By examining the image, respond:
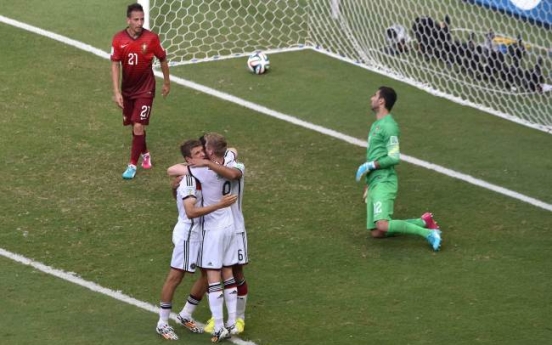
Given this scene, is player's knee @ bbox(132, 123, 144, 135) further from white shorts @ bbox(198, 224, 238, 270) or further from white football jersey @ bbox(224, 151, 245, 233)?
white shorts @ bbox(198, 224, 238, 270)

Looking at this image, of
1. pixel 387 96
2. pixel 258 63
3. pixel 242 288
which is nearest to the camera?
pixel 242 288

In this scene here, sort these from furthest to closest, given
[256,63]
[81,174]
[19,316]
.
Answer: [256,63] → [81,174] → [19,316]

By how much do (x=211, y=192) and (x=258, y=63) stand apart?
675 cm

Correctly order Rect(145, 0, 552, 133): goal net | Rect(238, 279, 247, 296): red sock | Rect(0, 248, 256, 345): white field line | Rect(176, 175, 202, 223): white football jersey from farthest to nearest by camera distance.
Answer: Rect(145, 0, 552, 133): goal net, Rect(0, 248, 256, 345): white field line, Rect(238, 279, 247, 296): red sock, Rect(176, 175, 202, 223): white football jersey

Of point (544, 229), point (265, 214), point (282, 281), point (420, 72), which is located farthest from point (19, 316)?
point (420, 72)

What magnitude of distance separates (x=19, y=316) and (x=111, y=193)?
9.51ft

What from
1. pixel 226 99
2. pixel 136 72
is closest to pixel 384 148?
pixel 136 72

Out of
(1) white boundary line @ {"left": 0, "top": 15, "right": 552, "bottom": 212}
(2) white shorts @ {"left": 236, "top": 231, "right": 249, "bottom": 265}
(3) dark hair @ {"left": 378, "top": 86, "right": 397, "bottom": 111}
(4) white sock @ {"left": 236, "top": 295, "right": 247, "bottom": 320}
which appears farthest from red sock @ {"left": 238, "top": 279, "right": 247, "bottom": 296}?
(1) white boundary line @ {"left": 0, "top": 15, "right": 552, "bottom": 212}

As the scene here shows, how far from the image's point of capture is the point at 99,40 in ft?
56.3

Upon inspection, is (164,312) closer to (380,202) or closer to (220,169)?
(220,169)

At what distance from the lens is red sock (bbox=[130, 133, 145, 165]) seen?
13180mm

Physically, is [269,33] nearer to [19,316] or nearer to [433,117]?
[433,117]

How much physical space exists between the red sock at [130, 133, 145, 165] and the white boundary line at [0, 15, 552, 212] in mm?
2448

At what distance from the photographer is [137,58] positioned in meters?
13.2
